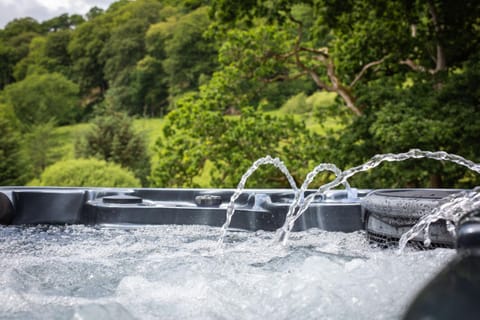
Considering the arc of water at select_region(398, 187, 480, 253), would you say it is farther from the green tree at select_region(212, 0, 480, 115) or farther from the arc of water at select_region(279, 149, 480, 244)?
the green tree at select_region(212, 0, 480, 115)

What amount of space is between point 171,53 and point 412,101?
360 inches

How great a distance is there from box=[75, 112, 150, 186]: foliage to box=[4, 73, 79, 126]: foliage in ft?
15.2

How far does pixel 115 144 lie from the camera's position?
10.5 m

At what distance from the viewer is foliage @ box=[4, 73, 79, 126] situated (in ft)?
48.8

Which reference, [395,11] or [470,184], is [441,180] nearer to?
[470,184]

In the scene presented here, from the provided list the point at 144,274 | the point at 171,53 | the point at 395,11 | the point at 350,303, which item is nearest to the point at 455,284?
the point at 350,303

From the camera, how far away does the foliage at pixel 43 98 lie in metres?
14.9

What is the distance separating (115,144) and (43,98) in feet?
18.4

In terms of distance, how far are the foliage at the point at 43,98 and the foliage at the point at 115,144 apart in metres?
4.64

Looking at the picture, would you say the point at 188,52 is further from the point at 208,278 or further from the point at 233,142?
the point at 208,278

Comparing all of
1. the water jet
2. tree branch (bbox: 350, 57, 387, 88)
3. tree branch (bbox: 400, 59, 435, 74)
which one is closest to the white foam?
the water jet

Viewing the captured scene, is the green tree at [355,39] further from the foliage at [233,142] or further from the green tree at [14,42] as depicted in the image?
the green tree at [14,42]

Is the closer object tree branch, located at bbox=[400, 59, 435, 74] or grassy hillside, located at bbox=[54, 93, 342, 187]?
tree branch, located at bbox=[400, 59, 435, 74]

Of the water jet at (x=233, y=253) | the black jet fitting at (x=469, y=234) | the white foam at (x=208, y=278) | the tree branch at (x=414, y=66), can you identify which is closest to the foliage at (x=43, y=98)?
the tree branch at (x=414, y=66)
